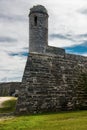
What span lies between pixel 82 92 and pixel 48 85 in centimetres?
260

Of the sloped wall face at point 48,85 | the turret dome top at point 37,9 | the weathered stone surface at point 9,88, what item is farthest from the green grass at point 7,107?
the turret dome top at point 37,9

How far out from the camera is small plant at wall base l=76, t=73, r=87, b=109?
16.3 metres

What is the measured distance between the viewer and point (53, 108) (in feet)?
49.3

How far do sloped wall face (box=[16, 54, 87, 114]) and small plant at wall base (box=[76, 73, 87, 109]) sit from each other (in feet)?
0.51

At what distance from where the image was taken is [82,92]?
54.9ft

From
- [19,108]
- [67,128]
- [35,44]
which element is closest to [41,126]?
[67,128]

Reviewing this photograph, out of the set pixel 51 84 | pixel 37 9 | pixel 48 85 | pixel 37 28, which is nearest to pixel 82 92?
pixel 51 84

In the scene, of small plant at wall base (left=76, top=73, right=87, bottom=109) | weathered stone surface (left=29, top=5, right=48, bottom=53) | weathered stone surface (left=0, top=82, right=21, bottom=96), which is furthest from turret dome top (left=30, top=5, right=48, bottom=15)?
small plant at wall base (left=76, top=73, right=87, bottom=109)

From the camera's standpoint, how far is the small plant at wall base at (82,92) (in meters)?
16.3

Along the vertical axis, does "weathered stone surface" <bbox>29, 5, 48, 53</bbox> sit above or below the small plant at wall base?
above

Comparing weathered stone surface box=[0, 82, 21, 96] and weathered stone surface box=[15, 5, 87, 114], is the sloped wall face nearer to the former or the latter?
weathered stone surface box=[15, 5, 87, 114]

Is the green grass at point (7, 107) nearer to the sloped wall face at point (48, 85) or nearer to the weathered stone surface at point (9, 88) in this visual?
the sloped wall face at point (48, 85)

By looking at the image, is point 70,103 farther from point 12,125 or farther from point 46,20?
point 46,20

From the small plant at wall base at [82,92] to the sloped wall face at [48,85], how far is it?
0.16m
